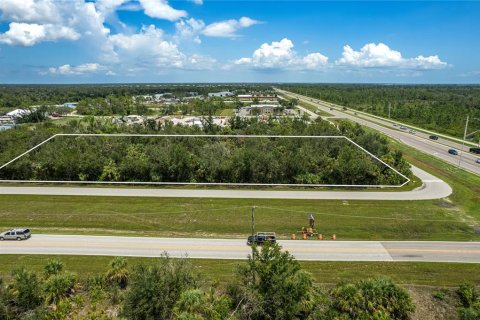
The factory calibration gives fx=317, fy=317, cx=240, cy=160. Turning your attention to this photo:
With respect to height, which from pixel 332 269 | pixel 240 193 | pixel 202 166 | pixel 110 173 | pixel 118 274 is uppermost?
pixel 202 166

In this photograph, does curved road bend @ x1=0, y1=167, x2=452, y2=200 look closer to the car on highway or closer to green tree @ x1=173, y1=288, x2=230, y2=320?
the car on highway

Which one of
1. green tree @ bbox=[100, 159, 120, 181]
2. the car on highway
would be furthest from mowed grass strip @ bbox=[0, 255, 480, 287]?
green tree @ bbox=[100, 159, 120, 181]

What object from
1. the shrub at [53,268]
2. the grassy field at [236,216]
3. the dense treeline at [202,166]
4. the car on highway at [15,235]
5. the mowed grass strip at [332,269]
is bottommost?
the mowed grass strip at [332,269]

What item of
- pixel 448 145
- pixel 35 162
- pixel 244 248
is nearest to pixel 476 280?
pixel 244 248

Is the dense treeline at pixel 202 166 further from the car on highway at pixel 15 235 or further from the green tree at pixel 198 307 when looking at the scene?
the green tree at pixel 198 307

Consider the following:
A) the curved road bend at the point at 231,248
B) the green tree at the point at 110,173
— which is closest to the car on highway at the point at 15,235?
the curved road bend at the point at 231,248

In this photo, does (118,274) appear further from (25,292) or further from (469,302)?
(469,302)

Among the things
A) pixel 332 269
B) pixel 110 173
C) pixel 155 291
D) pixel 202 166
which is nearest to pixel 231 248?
pixel 332 269
